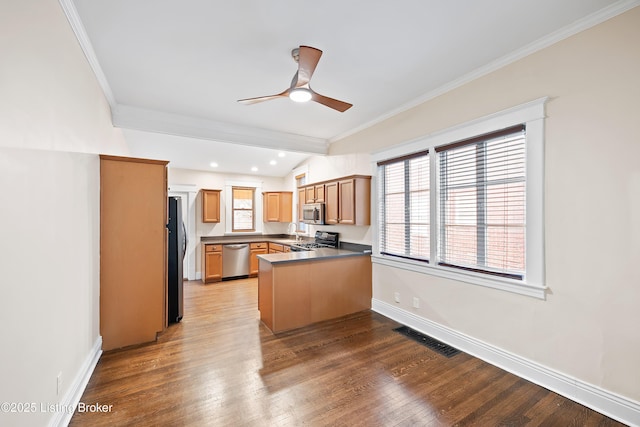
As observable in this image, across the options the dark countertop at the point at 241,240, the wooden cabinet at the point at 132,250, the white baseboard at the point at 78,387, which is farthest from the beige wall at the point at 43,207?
the dark countertop at the point at 241,240

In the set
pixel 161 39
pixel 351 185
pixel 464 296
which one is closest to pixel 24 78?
pixel 161 39

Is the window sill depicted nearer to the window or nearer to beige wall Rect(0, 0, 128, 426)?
beige wall Rect(0, 0, 128, 426)

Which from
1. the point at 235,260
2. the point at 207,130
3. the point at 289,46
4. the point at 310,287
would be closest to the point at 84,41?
the point at 289,46

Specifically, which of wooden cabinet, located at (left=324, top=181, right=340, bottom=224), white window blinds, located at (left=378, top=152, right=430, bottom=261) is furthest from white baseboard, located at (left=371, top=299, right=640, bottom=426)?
wooden cabinet, located at (left=324, top=181, right=340, bottom=224)

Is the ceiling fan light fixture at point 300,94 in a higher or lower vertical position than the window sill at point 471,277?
higher

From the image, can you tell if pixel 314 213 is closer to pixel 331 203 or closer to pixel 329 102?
pixel 331 203

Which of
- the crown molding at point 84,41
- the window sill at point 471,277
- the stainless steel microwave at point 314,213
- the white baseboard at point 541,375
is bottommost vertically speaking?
the white baseboard at point 541,375

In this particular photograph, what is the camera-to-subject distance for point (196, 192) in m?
6.32

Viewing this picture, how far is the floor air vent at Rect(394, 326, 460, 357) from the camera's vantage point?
2.88 m

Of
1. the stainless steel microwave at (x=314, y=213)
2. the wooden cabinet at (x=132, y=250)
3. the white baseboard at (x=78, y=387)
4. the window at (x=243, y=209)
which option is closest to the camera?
the white baseboard at (x=78, y=387)

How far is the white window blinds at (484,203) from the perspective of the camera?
2.51m

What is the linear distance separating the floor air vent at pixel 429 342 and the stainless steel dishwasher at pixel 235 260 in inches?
156

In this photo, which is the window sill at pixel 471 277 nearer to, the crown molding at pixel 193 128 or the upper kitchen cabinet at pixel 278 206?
the crown molding at pixel 193 128

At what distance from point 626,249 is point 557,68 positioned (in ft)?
4.95
